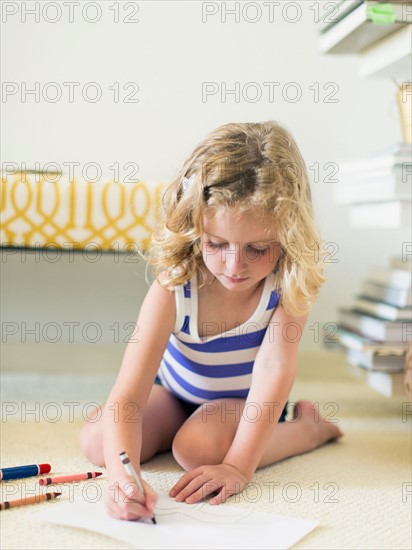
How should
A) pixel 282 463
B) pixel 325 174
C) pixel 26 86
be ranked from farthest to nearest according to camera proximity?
pixel 325 174 < pixel 26 86 < pixel 282 463

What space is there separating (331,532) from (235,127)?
1.71ft

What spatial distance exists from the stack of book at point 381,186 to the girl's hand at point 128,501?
2.36ft

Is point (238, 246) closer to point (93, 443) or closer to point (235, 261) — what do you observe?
point (235, 261)

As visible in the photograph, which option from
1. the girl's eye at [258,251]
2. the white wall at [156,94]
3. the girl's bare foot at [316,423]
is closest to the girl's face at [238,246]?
the girl's eye at [258,251]

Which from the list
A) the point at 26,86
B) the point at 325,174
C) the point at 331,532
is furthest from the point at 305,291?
the point at 26,86

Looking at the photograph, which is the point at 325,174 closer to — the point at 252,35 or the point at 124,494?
the point at 252,35

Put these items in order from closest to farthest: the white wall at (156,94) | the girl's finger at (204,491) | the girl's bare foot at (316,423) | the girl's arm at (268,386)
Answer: the girl's finger at (204,491) → the girl's arm at (268,386) → the girl's bare foot at (316,423) → the white wall at (156,94)

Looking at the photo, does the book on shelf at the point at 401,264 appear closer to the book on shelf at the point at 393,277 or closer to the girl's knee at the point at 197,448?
the book on shelf at the point at 393,277

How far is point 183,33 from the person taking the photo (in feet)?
5.47

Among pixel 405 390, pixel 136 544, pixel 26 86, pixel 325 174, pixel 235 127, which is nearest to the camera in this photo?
pixel 136 544

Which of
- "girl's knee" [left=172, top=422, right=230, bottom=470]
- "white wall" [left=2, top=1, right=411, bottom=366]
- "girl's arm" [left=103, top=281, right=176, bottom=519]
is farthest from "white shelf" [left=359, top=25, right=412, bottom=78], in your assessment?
"girl's knee" [left=172, top=422, right=230, bottom=470]

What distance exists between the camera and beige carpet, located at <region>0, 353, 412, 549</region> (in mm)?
776

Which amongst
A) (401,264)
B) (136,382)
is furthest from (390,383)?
(136,382)

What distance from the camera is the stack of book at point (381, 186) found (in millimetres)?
1264
